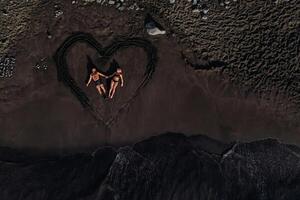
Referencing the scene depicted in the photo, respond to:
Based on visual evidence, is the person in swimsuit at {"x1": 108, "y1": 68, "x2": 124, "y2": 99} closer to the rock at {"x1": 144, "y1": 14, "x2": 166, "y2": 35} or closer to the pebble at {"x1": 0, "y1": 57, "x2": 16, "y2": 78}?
the rock at {"x1": 144, "y1": 14, "x2": 166, "y2": 35}

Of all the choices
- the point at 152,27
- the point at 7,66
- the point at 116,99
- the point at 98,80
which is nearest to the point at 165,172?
the point at 116,99

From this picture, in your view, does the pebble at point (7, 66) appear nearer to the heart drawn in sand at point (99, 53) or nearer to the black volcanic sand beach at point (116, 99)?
the black volcanic sand beach at point (116, 99)

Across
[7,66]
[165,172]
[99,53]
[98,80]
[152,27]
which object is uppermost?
[152,27]

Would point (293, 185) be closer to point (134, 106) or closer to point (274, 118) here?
point (274, 118)

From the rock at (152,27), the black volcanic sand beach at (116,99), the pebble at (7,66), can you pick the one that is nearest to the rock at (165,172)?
the black volcanic sand beach at (116,99)

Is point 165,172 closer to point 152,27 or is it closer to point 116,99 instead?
point 116,99

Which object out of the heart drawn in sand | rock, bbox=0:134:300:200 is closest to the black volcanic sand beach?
the heart drawn in sand
